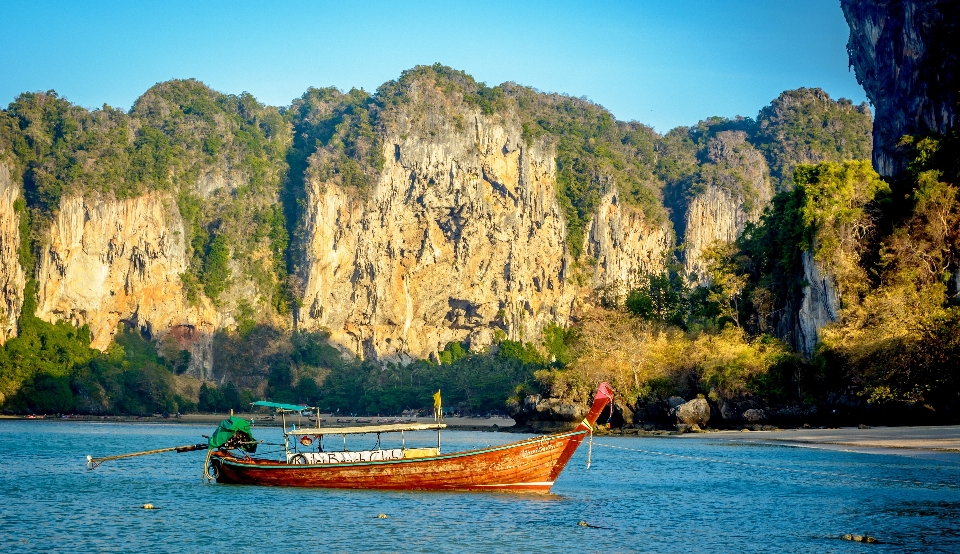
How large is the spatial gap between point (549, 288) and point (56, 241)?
57250mm

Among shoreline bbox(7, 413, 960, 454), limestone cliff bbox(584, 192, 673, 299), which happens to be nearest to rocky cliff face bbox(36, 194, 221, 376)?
limestone cliff bbox(584, 192, 673, 299)

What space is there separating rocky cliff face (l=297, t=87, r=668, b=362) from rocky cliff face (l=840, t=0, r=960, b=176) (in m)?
56.4

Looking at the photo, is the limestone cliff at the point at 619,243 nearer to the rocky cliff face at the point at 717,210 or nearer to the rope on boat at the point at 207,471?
the rocky cliff face at the point at 717,210

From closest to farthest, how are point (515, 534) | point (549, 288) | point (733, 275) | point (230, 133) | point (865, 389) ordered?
point (515, 534) < point (865, 389) < point (733, 275) < point (549, 288) < point (230, 133)

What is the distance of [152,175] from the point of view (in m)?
123

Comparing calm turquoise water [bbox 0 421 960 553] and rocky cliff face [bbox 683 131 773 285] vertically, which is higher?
rocky cliff face [bbox 683 131 773 285]

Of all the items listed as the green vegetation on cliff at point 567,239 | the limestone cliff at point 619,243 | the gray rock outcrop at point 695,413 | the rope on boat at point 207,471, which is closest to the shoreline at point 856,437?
the gray rock outcrop at point 695,413

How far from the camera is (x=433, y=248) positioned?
12562cm

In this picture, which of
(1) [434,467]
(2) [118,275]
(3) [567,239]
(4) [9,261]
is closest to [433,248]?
(3) [567,239]

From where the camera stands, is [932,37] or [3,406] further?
[3,406]

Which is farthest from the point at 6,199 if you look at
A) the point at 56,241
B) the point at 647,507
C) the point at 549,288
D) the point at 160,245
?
the point at 647,507

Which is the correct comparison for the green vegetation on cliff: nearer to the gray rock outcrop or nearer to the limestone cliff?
the gray rock outcrop

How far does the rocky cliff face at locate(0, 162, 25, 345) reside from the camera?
349ft

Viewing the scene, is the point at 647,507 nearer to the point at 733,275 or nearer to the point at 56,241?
the point at 733,275
